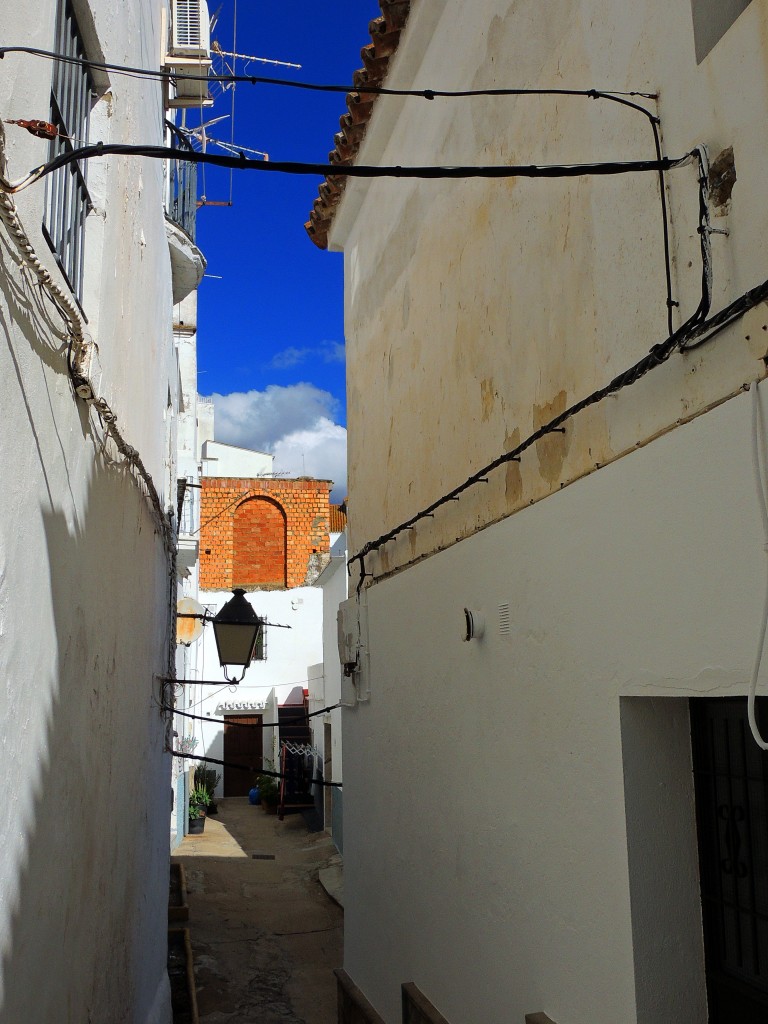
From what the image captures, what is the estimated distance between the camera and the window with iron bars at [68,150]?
345 centimetres

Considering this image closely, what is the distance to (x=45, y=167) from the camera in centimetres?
249

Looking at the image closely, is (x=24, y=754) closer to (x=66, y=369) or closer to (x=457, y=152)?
(x=66, y=369)

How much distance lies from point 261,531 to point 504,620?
77.0ft

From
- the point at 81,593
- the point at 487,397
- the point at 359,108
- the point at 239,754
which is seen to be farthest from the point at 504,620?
the point at 239,754

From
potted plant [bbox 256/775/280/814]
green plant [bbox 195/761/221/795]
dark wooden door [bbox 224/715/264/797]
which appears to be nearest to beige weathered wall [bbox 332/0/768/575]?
potted plant [bbox 256/775/280/814]

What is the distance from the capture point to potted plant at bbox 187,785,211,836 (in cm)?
1947

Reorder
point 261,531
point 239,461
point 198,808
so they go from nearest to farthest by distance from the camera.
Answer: point 198,808, point 261,531, point 239,461

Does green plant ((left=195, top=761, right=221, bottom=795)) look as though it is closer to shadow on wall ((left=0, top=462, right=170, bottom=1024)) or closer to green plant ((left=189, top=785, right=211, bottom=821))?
green plant ((left=189, top=785, right=211, bottom=821))

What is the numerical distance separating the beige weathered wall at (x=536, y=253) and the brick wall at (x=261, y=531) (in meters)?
19.7

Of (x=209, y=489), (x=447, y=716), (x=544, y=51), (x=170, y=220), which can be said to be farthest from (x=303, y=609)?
(x=544, y=51)

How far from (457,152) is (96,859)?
4460mm

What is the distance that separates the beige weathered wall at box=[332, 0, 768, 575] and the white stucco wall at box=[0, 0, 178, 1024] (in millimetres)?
1849

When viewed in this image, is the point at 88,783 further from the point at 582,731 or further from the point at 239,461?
the point at 239,461

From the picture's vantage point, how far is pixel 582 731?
380 cm
